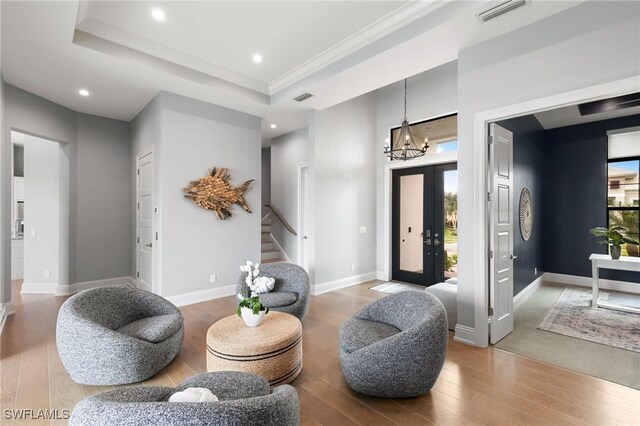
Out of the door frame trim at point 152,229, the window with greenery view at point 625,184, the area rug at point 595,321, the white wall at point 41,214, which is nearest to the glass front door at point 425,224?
the area rug at point 595,321

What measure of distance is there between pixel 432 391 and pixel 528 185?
4.60 m

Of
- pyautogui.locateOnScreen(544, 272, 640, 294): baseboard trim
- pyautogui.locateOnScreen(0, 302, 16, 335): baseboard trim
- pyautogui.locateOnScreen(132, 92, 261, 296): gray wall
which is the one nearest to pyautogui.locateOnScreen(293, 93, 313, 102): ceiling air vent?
pyautogui.locateOnScreen(132, 92, 261, 296): gray wall

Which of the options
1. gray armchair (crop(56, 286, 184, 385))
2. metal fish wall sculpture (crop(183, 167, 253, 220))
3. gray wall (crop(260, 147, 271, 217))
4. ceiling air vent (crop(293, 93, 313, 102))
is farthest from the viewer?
gray wall (crop(260, 147, 271, 217))

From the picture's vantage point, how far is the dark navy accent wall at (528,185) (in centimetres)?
479

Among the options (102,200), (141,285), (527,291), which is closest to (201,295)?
(141,285)

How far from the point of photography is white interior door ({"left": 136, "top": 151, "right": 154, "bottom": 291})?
16.3 ft

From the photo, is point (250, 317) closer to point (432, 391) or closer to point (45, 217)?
point (432, 391)

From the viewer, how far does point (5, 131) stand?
418 centimetres

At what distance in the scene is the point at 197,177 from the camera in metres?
4.95

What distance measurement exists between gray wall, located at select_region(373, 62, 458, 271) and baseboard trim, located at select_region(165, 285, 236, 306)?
10.6 ft

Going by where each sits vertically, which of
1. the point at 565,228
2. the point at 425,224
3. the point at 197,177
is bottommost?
the point at 565,228

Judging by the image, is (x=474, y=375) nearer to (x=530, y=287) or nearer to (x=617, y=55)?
Result: (x=617, y=55)

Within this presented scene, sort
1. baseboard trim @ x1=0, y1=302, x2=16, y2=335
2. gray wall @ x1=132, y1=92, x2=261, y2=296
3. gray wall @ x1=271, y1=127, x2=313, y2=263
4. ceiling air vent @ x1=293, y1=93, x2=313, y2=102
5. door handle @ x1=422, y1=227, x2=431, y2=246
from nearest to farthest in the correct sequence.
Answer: baseboard trim @ x1=0, y1=302, x2=16, y2=335, gray wall @ x1=132, y1=92, x2=261, y2=296, ceiling air vent @ x1=293, y1=93, x2=313, y2=102, door handle @ x1=422, y1=227, x2=431, y2=246, gray wall @ x1=271, y1=127, x2=313, y2=263

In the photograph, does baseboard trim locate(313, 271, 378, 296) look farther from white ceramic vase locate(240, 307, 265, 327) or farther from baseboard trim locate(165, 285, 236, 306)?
white ceramic vase locate(240, 307, 265, 327)
